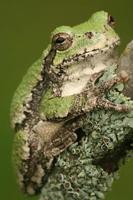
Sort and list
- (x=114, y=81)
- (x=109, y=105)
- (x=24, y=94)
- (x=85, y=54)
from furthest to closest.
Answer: (x=24, y=94) → (x=85, y=54) → (x=109, y=105) → (x=114, y=81)

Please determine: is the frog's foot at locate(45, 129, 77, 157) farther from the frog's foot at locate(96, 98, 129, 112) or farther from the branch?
the frog's foot at locate(96, 98, 129, 112)

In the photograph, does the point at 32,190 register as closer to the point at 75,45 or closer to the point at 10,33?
the point at 75,45

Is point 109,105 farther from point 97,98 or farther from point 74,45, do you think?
point 74,45

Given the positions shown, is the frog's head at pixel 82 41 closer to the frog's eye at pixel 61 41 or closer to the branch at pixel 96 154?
the frog's eye at pixel 61 41

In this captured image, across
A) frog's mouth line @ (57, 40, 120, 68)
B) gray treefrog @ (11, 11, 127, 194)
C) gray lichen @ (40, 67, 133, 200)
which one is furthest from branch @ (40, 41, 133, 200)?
frog's mouth line @ (57, 40, 120, 68)

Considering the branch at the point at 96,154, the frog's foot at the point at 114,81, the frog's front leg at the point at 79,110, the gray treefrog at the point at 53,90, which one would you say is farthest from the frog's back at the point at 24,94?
the frog's foot at the point at 114,81

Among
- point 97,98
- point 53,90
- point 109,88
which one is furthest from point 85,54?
point 109,88
